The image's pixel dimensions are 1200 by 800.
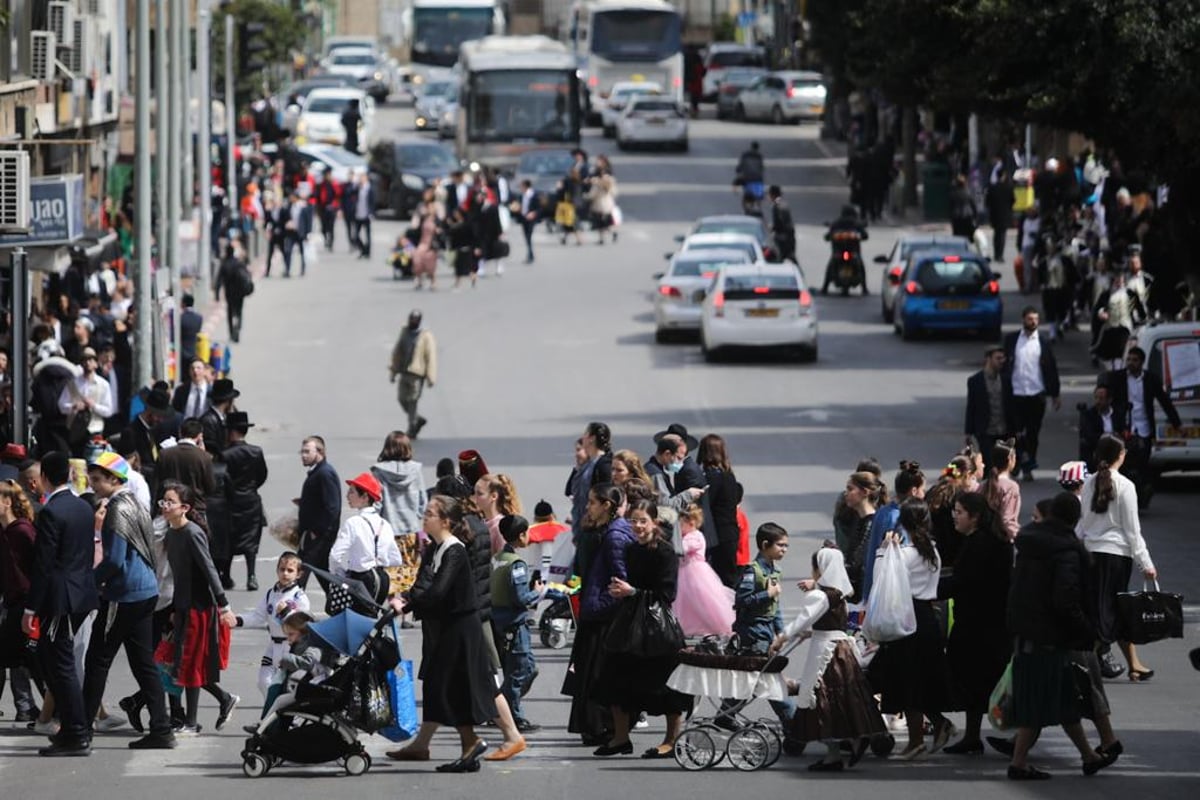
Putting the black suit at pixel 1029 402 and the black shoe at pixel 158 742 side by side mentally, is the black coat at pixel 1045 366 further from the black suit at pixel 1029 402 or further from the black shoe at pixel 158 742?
the black shoe at pixel 158 742


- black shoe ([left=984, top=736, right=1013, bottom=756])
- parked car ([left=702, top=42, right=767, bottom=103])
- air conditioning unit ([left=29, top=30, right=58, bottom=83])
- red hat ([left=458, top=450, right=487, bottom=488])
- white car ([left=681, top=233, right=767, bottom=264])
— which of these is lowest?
black shoe ([left=984, top=736, right=1013, bottom=756])

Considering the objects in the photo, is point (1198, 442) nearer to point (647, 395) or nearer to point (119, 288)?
point (647, 395)

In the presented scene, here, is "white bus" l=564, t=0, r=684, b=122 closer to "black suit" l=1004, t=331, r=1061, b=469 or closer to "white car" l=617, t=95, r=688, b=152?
"white car" l=617, t=95, r=688, b=152

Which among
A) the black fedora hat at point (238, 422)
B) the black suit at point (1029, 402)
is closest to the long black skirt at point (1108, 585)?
the black fedora hat at point (238, 422)

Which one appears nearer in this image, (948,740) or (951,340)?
(948,740)

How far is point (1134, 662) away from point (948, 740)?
2.62m

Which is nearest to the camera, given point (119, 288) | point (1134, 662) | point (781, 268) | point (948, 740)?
point (948, 740)

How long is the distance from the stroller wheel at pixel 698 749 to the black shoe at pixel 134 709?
342 centimetres

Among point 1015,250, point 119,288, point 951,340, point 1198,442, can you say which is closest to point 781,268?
point 951,340

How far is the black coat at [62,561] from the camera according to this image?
15.1 metres

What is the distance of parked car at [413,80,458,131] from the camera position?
80375 mm

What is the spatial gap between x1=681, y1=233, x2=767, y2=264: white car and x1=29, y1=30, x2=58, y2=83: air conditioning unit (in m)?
12.5

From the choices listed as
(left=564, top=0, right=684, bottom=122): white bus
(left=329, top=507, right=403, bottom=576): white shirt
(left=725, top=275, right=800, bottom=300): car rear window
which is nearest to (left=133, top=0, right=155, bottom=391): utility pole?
(left=725, top=275, right=800, bottom=300): car rear window

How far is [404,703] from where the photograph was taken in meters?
14.6
